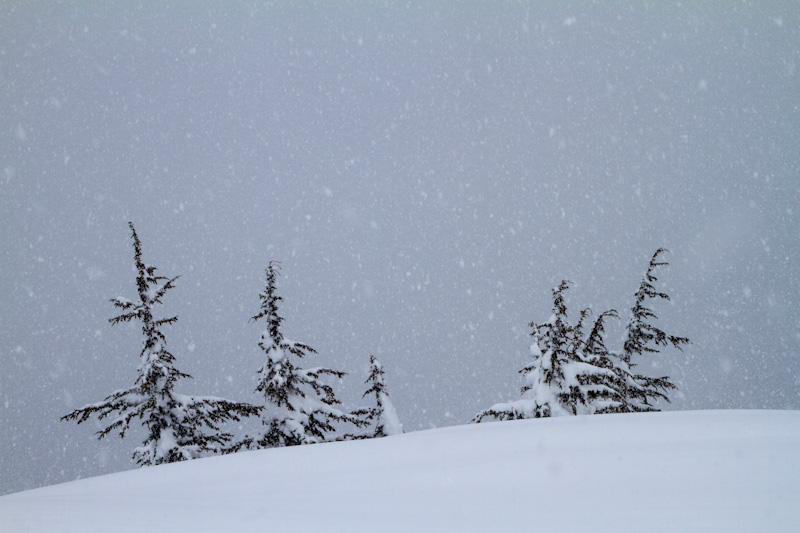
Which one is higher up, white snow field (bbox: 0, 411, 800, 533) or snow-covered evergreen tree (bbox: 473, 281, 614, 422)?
snow-covered evergreen tree (bbox: 473, 281, 614, 422)

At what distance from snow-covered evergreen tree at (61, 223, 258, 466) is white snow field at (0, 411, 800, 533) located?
647 cm

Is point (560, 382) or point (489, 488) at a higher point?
point (560, 382)

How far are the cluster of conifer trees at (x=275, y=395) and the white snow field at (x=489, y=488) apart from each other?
19.4ft

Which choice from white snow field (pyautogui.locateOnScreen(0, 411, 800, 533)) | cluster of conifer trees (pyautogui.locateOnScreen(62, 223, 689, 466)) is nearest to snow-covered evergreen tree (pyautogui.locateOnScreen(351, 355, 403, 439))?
cluster of conifer trees (pyautogui.locateOnScreen(62, 223, 689, 466))

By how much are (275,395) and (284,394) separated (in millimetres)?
249

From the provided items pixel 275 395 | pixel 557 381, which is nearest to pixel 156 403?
pixel 275 395

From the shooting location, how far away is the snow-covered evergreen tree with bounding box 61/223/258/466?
39.9ft

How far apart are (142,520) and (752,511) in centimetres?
373

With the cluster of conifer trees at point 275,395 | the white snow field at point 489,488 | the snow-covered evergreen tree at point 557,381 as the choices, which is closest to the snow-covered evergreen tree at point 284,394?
the cluster of conifer trees at point 275,395

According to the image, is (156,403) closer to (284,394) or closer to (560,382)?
(284,394)

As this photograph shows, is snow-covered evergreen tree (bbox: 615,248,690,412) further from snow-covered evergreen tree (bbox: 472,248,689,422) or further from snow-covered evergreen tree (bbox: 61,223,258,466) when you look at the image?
snow-covered evergreen tree (bbox: 61,223,258,466)

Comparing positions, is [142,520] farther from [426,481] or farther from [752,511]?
[752,511]

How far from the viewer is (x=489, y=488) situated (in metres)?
3.90

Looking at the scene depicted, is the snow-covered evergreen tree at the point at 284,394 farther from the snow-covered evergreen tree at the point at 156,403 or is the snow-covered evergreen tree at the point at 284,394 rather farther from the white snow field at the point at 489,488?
the white snow field at the point at 489,488
